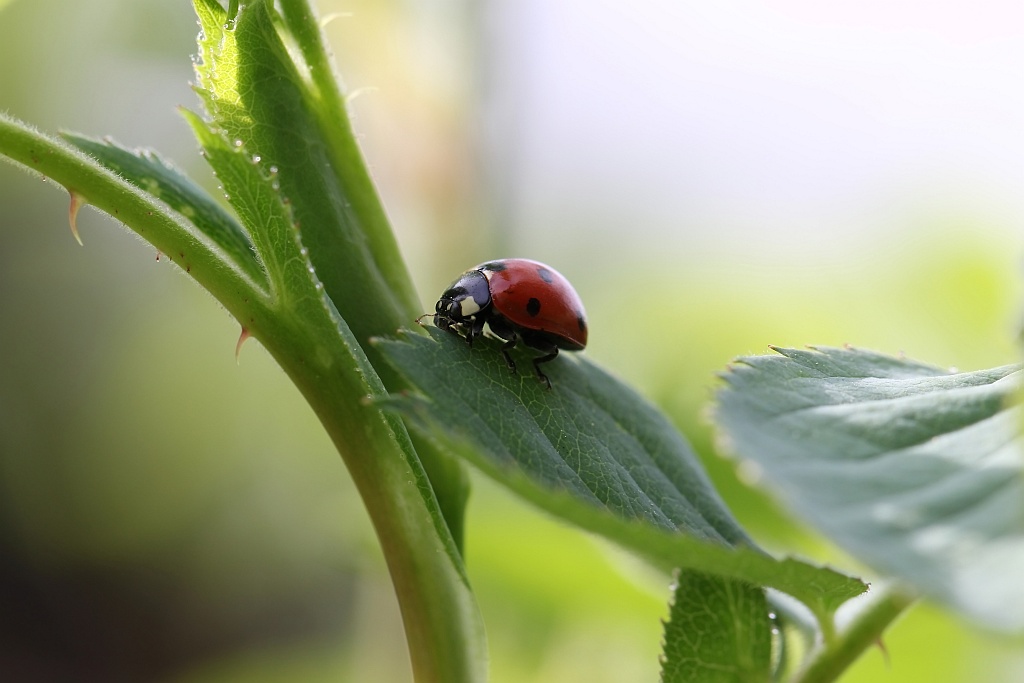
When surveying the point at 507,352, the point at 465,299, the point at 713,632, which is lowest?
the point at 713,632

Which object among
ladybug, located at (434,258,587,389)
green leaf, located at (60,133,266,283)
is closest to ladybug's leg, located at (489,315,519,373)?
ladybug, located at (434,258,587,389)

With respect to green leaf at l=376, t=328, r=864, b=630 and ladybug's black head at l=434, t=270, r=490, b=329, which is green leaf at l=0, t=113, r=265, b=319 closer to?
green leaf at l=376, t=328, r=864, b=630

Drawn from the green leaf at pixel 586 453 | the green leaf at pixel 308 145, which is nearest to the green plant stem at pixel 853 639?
the green leaf at pixel 586 453

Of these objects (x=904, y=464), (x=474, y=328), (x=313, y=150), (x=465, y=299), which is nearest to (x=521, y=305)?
(x=465, y=299)

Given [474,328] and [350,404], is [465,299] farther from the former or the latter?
[350,404]

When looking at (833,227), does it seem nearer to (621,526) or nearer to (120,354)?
(621,526)

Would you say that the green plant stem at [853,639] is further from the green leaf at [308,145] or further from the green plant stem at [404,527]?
the green leaf at [308,145]
